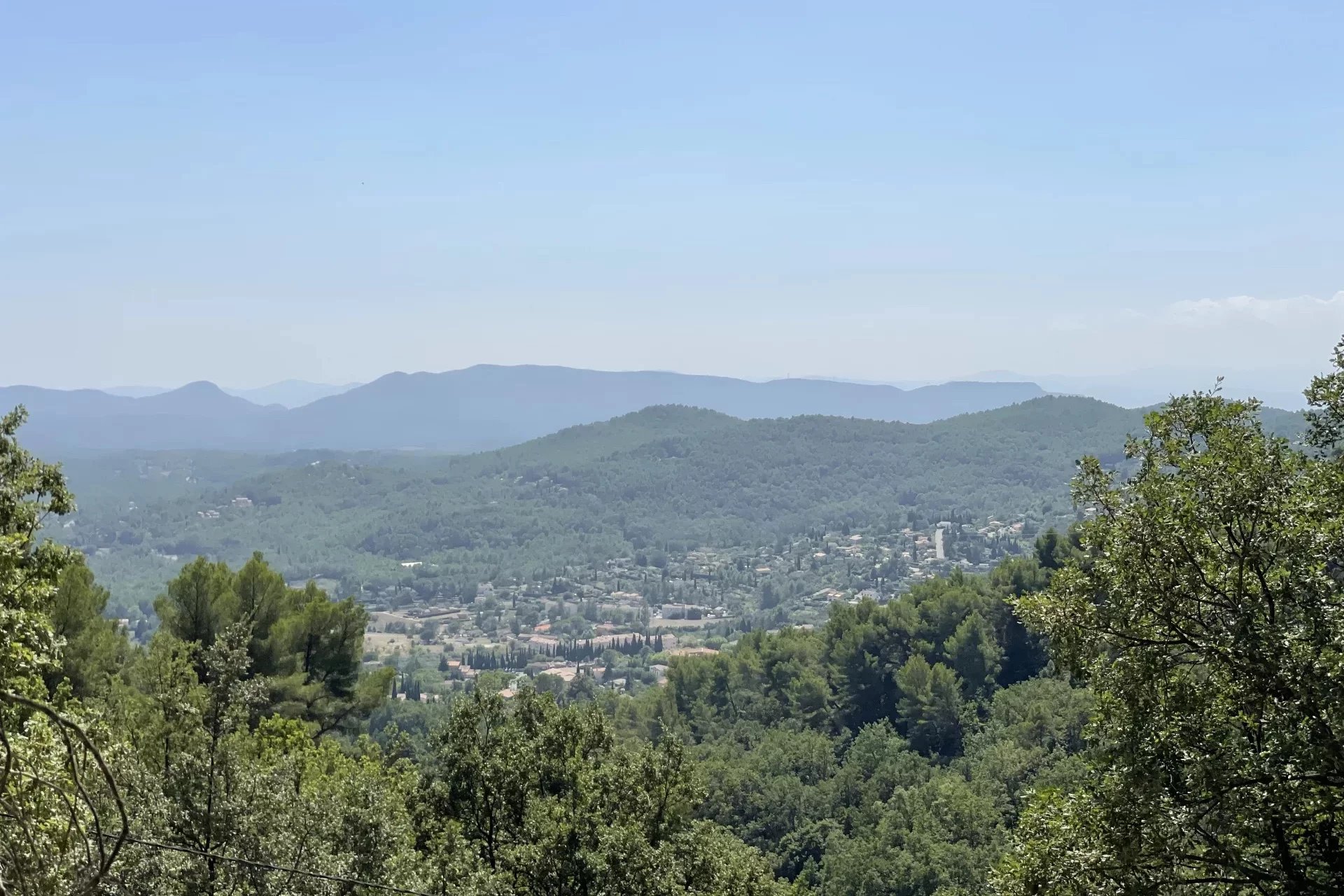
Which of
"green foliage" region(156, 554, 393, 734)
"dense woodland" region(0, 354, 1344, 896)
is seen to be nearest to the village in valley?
"green foliage" region(156, 554, 393, 734)

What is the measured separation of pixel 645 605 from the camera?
165625 millimetres

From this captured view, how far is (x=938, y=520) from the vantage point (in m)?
198

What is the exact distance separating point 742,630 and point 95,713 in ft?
434

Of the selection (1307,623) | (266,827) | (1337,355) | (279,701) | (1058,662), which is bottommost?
(279,701)

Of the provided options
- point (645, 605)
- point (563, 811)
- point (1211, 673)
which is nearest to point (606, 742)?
point (563, 811)

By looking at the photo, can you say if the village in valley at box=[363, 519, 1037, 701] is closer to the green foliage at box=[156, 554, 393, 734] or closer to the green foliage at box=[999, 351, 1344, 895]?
the green foliage at box=[156, 554, 393, 734]

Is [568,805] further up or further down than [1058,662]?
further down

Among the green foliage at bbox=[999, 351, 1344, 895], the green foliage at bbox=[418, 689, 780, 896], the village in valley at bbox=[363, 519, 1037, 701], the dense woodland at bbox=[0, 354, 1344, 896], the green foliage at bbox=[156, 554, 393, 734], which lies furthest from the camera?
the village in valley at bbox=[363, 519, 1037, 701]

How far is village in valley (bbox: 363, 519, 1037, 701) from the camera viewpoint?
4683 inches

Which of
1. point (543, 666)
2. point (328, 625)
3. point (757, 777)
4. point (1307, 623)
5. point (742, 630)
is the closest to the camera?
point (1307, 623)

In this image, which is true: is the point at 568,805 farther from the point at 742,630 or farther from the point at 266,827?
the point at 742,630

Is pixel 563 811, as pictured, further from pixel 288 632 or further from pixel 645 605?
pixel 645 605

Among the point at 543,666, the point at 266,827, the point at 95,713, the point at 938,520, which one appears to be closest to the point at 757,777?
the point at 266,827

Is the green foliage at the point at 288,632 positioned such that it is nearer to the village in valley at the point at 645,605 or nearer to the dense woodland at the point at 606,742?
the dense woodland at the point at 606,742
